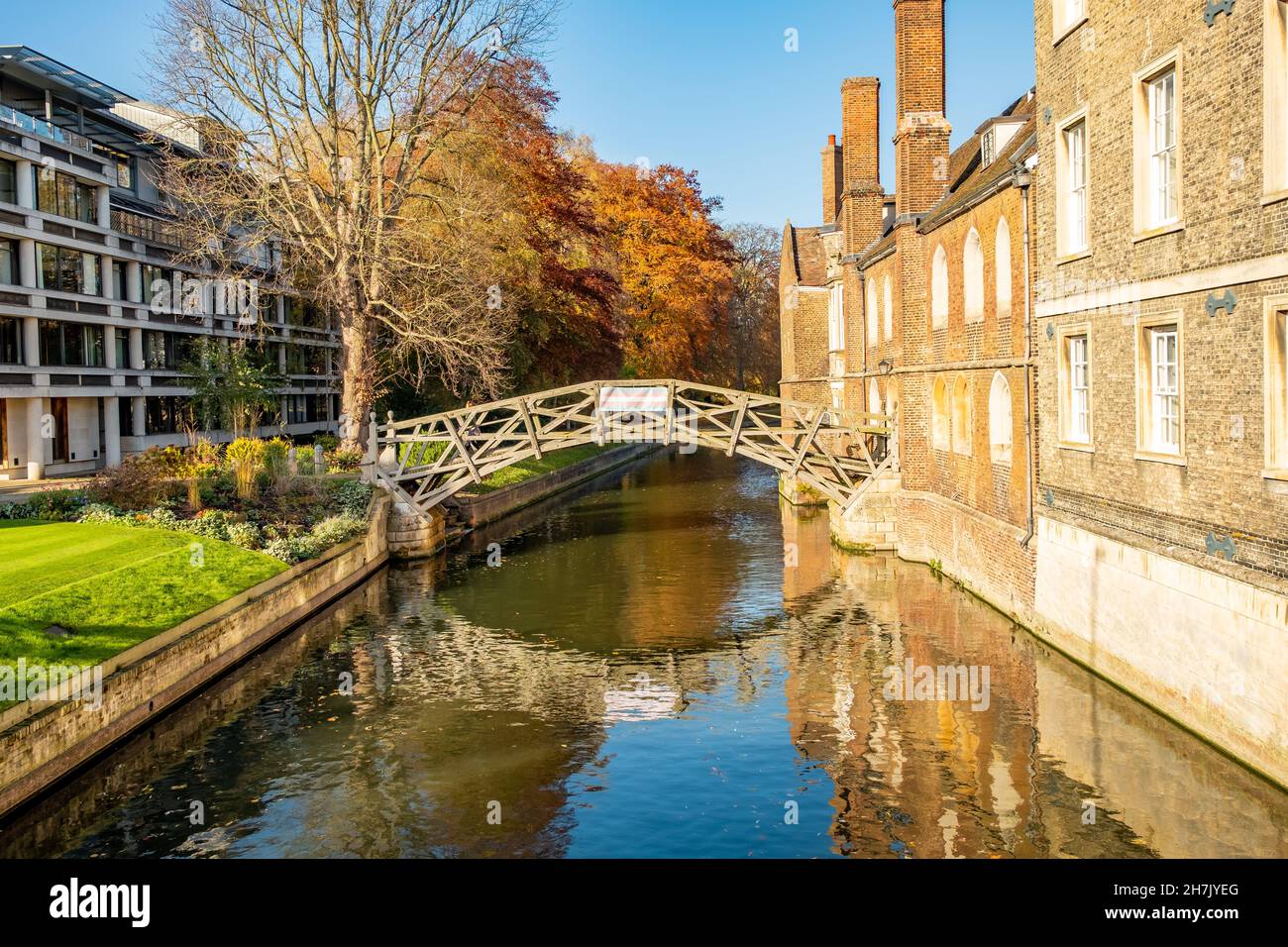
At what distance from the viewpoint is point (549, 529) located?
32.5 m

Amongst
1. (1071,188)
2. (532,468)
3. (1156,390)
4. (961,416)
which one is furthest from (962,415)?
(532,468)

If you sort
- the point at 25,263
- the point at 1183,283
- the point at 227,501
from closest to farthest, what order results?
the point at 1183,283 → the point at 227,501 → the point at 25,263

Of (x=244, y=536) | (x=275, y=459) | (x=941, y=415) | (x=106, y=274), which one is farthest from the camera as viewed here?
(x=106, y=274)

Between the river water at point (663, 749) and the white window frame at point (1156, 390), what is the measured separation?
9.83ft

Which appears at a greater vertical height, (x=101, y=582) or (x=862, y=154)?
(x=862, y=154)

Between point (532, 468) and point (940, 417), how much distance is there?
20661mm

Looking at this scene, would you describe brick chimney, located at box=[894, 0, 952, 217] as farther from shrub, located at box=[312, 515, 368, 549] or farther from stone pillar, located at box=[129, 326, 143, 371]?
stone pillar, located at box=[129, 326, 143, 371]

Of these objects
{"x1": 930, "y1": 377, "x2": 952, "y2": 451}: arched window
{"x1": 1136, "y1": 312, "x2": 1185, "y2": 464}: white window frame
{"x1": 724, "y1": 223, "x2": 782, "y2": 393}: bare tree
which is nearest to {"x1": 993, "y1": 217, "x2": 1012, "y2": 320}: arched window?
{"x1": 930, "y1": 377, "x2": 952, "y2": 451}: arched window

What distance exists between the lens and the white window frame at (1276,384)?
1073 centimetres

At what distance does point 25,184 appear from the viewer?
35594 mm

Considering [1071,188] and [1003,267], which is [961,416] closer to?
[1003,267]

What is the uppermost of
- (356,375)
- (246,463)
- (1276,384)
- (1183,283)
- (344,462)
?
(356,375)

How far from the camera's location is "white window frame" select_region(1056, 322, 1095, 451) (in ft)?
51.5
